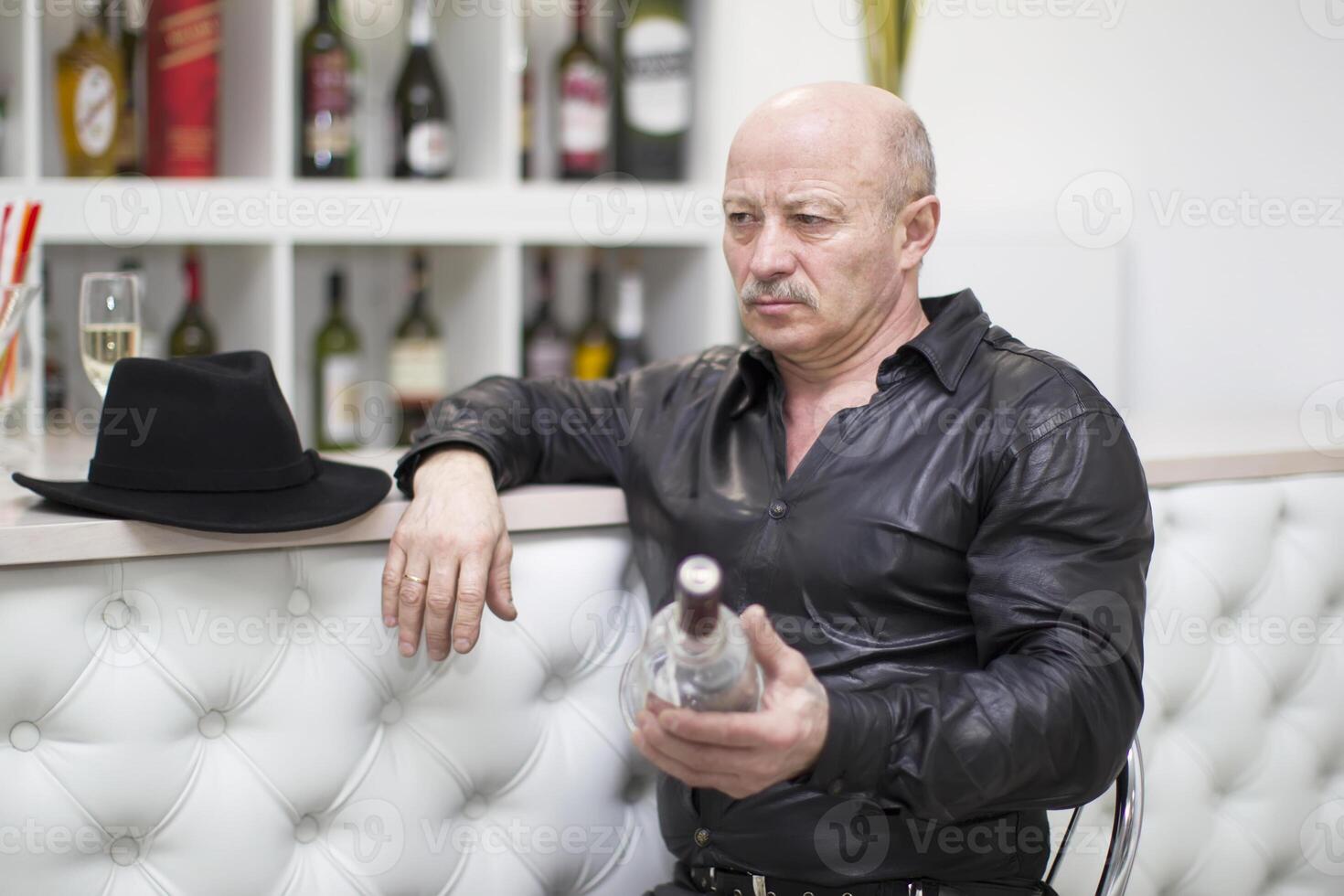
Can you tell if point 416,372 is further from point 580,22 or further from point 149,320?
point 580,22

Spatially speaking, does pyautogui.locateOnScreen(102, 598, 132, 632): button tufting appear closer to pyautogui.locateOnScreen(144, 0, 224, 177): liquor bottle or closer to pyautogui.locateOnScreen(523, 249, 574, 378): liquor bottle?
pyautogui.locateOnScreen(144, 0, 224, 177): liquor bottle

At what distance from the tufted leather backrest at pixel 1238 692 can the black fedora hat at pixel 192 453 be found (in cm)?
83

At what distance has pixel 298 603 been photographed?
1.11 m

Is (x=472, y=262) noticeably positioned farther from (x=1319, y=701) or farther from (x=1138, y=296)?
(x=1319, y=701)

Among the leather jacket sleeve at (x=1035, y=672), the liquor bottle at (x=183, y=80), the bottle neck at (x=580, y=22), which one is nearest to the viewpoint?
the leather jacket sleeve at (x=1035, y=672)

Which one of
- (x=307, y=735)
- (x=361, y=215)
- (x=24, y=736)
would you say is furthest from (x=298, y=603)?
(x=361, y=215)

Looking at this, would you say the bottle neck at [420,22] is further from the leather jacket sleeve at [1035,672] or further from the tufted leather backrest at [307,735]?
the leather jacket sleeve at [1035,672]

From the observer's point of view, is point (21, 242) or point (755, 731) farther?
point (21, 242)

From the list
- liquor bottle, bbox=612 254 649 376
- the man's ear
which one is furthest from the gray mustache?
Answer: liquor bottle, bbox=612 254 649 376

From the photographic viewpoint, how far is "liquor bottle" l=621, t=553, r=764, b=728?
0.71 m

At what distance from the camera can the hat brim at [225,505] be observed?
1016mm

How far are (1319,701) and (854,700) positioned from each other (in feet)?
2.88

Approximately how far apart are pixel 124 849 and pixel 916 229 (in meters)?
0.84

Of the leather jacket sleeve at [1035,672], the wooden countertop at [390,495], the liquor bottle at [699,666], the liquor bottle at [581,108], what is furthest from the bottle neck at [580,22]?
the liquor bottle at [699,666]
